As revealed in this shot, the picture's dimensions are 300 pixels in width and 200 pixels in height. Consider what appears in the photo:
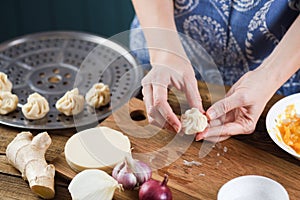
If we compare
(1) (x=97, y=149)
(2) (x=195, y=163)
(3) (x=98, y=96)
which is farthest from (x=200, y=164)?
(3) (x=98, y=96)

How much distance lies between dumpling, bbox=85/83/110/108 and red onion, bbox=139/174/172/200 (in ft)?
1.21

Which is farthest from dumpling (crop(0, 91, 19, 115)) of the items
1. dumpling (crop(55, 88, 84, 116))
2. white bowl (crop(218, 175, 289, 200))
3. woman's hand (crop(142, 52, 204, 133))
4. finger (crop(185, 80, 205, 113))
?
white bowl (crop(218, 175, 289, 200))

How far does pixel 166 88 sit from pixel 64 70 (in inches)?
16.0

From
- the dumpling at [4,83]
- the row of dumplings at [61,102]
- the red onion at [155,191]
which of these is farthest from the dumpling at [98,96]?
the red onion at [155,191]

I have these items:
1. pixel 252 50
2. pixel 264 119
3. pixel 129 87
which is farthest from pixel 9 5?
pixel 264 119

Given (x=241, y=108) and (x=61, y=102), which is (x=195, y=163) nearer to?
(x=241, y=108)

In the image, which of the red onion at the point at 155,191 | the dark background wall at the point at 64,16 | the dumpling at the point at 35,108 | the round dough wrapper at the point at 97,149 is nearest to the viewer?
the red onion at the point at 155,191

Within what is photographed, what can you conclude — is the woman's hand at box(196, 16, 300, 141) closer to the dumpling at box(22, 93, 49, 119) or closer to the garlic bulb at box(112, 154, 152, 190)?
the garlic bulb at box(112, 154, 152, 190)

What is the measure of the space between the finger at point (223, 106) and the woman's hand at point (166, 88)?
0.03 m

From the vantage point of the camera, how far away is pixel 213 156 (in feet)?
4.60

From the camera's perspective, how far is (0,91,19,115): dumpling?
1.52 metres

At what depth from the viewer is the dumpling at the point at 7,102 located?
60.0 inches

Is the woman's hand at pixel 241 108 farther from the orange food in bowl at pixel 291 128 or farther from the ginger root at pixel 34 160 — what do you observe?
the ginger root at pixel 34 160

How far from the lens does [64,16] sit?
8.19ft
